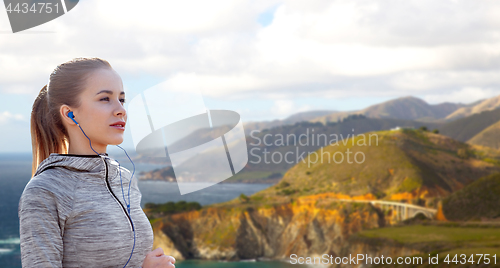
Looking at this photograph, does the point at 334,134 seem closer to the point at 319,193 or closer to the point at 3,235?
the point at 319,193

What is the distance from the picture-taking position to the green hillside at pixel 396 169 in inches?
2640

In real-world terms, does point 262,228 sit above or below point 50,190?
below

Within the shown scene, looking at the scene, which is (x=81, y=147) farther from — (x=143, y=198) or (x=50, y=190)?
(x=143, y=198)

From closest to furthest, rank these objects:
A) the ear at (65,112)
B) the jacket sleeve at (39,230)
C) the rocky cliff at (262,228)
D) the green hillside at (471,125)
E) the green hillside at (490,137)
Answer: the jacket sleeve at (39,230) < the ear at (65,112) < the rocky cliff at (262,228) < the green hillside at (490,137) < the green hillside at (471,125)

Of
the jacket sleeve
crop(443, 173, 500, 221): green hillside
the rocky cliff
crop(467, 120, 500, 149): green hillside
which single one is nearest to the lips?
the jacket sleeve

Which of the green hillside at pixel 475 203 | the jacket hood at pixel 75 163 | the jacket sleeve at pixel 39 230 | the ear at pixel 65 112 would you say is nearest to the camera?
the jacket sleeve at pixel 39 230

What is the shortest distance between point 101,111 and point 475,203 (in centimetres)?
6446

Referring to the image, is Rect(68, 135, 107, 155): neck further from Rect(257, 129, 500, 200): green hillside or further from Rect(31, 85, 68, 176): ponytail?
Rect(257, 129, 500, 200): green hillside

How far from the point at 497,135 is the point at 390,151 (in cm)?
4391

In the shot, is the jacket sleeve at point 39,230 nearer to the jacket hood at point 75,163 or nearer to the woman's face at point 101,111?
the jacket hood at point 75,163

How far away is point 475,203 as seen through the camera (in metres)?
58.0

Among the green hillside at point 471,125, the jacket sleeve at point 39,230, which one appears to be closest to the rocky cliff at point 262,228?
the jacket sleeve at point 39,230

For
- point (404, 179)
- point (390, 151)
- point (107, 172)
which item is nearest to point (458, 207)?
point (404, 179)

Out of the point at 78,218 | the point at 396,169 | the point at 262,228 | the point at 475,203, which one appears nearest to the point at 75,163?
the point at 78,218
